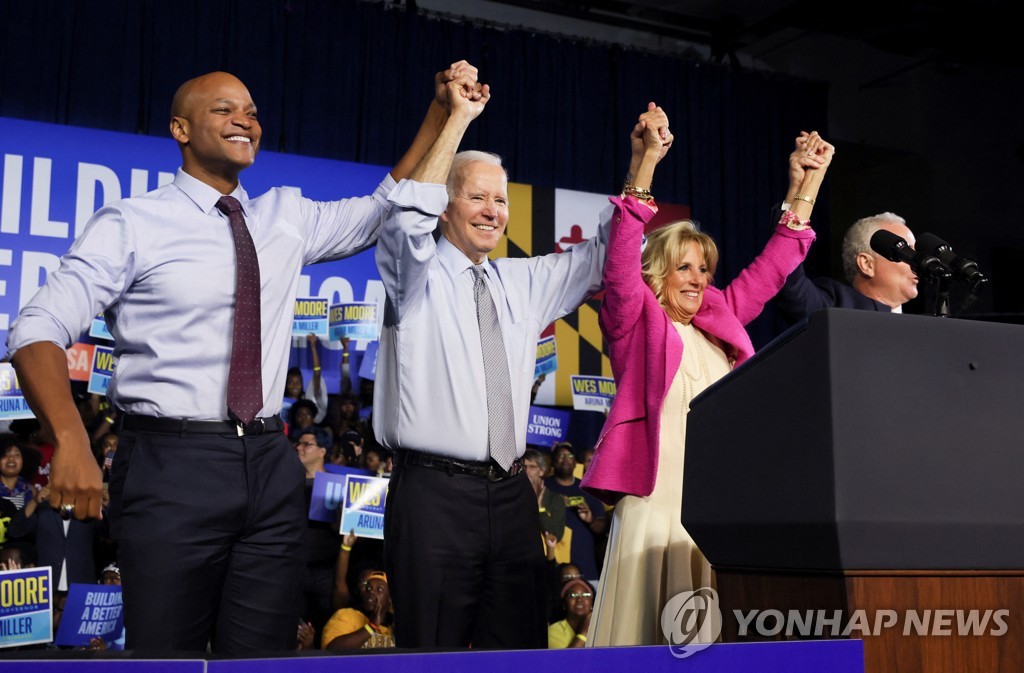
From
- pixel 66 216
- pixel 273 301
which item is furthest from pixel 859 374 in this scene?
pixel 66 216

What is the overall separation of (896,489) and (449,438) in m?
0.99

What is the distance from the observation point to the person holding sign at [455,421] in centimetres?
200

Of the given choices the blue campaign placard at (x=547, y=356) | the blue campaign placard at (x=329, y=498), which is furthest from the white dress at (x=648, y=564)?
the blue campaign placard at (x=547, y=356)

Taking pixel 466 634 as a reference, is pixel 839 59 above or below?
above

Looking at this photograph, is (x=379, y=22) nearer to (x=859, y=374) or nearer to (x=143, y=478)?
(x=143, y=478)

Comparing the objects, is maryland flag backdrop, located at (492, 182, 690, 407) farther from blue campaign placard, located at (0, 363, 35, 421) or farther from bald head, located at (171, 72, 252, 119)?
bald head, located at (171, 72, 252, 119)

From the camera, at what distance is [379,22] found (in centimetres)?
633

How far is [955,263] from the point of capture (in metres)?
1.66

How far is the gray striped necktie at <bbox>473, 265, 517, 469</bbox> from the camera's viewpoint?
6.82 feet

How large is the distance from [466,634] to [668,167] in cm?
543

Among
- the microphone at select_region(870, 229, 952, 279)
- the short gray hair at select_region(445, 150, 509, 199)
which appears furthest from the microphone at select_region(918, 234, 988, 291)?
the short gray hair at select_region(445, 150, 509, 199)

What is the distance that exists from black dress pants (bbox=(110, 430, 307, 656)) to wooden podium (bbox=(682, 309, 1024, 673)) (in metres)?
0.86

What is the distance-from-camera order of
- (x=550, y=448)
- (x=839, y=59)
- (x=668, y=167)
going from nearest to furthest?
(x=550, y=448)
(x=668, y=167)
(x=839, y=59)

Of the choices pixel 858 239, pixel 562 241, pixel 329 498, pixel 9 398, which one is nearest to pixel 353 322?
pixel 329 498
